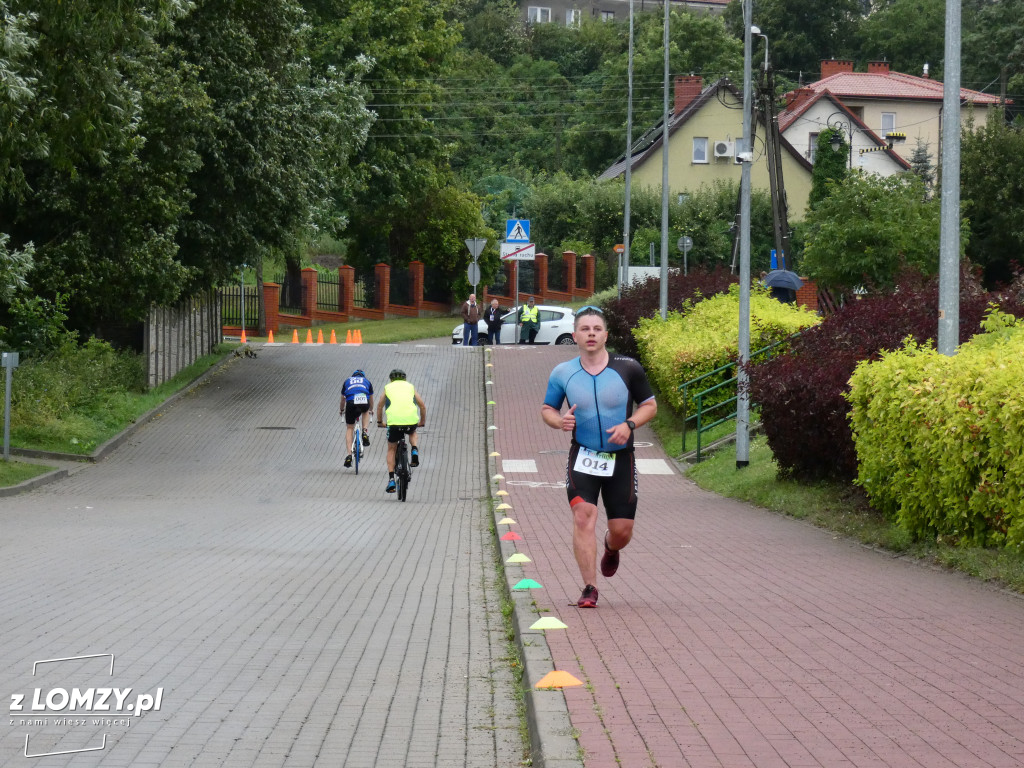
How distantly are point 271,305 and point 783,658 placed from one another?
44054 mm

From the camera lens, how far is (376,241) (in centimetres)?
5834

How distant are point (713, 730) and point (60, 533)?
10.6 metres

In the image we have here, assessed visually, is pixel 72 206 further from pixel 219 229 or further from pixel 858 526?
pixel 858 526

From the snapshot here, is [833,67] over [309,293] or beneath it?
over

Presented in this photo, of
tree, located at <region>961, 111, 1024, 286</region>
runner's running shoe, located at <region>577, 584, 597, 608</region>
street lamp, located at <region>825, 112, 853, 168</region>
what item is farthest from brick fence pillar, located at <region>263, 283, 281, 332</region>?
runner's running shoe, located at <region>577, 584, 597, 608</region>

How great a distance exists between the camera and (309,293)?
171 ft

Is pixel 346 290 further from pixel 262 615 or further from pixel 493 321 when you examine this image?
pixel 262 615

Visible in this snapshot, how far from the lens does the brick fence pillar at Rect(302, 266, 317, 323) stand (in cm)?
5177

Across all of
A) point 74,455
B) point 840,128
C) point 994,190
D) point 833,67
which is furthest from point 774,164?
point 833,67

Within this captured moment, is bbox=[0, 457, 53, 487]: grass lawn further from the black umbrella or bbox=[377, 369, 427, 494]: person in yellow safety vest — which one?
the black umbrella

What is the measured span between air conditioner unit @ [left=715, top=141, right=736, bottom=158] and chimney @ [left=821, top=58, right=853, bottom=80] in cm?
1174

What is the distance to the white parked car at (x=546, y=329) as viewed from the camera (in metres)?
45.0

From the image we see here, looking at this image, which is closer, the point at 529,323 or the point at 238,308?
the point at 529,323

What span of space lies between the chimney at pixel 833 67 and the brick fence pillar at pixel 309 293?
133 feet
